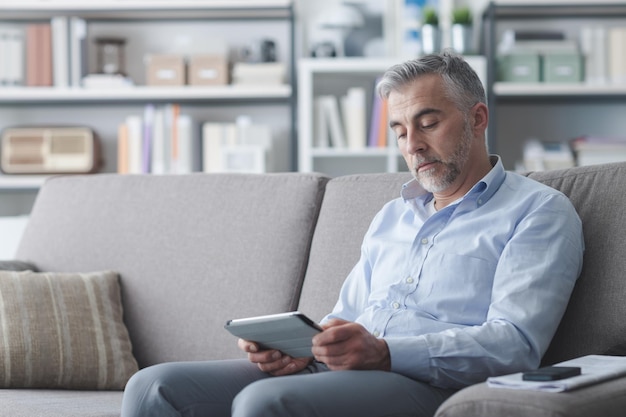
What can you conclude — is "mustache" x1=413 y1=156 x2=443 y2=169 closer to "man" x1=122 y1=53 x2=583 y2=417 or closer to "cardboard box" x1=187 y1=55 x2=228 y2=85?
"man" x1=122 y1=53 x2=583 y2=417

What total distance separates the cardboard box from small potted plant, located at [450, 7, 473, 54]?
3.23ft

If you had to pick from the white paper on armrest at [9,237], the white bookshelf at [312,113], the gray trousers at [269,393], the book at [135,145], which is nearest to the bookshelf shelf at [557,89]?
the white bookshelf at [312,113]

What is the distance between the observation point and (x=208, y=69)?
413cm

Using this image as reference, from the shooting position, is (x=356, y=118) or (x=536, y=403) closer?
(x=536, y=403)

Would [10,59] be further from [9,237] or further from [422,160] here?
[422,160]

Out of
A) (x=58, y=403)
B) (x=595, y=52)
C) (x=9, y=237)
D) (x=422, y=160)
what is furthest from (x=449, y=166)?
(x=595, y=52)

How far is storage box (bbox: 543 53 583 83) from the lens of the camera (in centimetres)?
400

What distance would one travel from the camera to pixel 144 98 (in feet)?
13.7

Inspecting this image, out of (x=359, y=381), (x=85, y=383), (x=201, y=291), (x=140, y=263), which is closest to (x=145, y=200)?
(x=140, y=263)

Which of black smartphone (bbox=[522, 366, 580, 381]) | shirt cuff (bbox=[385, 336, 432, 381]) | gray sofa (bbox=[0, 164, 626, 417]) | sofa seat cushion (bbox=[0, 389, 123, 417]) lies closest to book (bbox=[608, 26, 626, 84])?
gray sofa (bbox=[0, 164, 626, 417])

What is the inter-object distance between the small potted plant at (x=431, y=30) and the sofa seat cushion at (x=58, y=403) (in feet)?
7.65

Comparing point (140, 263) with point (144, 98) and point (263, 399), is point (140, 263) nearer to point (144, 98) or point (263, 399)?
point (263, 399)

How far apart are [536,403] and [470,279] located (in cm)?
47

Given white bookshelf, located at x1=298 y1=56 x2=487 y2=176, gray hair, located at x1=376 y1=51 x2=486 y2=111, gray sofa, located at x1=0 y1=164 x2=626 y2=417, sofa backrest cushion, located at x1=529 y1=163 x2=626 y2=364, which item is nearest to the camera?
sofa backrest cushion, located at x1=529 y1=163 x2=626 y2=364
